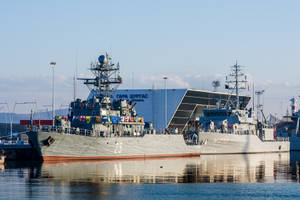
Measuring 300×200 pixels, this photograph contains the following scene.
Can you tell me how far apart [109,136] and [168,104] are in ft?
212

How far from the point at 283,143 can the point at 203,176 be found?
207ft

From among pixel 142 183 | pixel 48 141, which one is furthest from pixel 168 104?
pixel 142 183

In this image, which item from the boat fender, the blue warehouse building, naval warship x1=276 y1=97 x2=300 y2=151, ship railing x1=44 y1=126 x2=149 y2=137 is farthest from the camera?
the blue warehouse building

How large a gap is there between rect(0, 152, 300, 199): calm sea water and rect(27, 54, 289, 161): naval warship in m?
6.88

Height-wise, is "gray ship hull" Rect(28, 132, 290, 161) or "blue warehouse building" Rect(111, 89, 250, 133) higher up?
"blue warehouse building" Rect(111, 89, 250, 133)

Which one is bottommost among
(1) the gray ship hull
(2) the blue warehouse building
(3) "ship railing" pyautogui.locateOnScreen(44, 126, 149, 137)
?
(1) the gray ship hull

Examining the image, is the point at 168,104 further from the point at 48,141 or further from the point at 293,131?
the point at 48,141

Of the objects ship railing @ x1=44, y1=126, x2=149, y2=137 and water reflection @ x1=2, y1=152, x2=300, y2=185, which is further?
ship railing @ x1=44, y1=126, x2=149, y2=137

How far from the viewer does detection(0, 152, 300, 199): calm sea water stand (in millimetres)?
35906

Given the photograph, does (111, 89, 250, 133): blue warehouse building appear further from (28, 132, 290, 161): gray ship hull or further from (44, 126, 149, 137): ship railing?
(44, 126, 149, 137): ship railing

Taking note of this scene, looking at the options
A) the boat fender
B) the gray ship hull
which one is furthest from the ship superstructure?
the boat fender

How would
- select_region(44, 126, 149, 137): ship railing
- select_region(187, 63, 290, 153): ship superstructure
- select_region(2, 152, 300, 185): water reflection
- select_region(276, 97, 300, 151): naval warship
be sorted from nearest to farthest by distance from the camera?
select_region(2, 152, 300, 185): water reflection < select_region(44, 126, 149, 137): ship railing < select_region(187, 63, 290, 153): ship superstructure < select_region(276, 97, 300, 151): naval warship

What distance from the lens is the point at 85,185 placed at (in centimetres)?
4034

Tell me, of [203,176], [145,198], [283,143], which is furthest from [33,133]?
[283,143]
